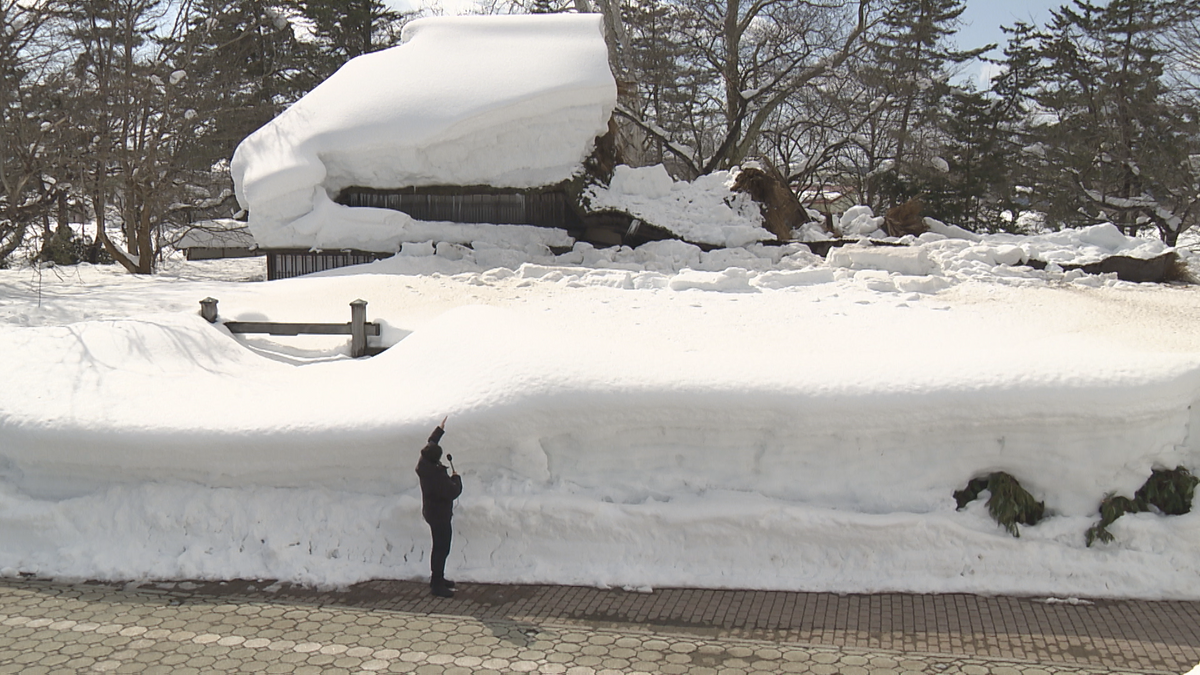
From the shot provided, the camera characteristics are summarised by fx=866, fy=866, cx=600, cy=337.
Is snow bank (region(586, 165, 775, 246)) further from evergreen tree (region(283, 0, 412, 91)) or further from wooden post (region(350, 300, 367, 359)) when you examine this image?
evergreen tree (region(283, 0, 412, 91))

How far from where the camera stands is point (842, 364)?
6.32 m

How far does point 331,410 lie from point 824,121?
20.1 meters

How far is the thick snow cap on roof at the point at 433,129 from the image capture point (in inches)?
516

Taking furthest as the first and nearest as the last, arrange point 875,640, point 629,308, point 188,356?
point 629,308, point 188,356, point 875,640

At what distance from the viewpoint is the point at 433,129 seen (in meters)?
13.0

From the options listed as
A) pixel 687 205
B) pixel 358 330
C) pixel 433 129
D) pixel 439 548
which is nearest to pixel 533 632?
pixel 439 548

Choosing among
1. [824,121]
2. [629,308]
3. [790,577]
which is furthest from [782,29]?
[790,577]

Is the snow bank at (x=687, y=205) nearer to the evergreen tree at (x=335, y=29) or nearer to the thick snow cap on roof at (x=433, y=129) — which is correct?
the thick snow cap on roof at (x=433, y=129)

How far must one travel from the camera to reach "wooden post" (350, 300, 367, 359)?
806 centimetres

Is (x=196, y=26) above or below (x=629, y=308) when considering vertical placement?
above

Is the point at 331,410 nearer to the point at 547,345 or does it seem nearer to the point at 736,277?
the point at 547,345

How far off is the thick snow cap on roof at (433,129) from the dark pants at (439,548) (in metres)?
8.68

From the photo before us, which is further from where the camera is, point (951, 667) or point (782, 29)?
point (782, 29)

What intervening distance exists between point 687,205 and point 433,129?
417 cm
